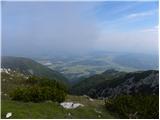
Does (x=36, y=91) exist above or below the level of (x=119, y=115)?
above

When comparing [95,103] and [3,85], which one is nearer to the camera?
[95,103]

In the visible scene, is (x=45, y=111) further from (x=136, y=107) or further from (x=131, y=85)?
(x=131, y=85)

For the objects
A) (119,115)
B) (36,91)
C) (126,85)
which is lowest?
(126,85)

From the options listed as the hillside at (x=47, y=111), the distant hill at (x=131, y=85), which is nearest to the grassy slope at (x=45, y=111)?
the hillside at (x=47, y=111)

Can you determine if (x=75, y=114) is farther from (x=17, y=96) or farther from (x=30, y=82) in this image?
(x=30, y=82)

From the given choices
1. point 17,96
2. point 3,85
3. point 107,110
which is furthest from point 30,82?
point 107,110

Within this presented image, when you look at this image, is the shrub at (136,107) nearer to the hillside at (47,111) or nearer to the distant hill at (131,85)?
A: the hillside at (47,111)

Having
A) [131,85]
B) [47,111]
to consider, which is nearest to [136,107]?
[47,111]

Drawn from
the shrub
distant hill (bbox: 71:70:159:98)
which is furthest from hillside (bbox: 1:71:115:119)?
distant hill (bbox: 71:70:159:98)
